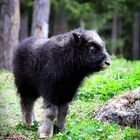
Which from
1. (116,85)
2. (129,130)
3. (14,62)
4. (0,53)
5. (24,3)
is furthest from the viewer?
(24,3)

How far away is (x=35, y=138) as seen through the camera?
10008 mm

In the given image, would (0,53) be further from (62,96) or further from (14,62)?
(62,96)

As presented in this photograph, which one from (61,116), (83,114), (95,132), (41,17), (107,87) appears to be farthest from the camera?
(41,17)

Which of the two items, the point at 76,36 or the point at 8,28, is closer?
the point at 76,36

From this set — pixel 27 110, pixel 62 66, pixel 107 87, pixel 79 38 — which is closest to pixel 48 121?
pixel 62 66

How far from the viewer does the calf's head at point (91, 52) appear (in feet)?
32.7

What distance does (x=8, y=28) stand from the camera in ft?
61.9

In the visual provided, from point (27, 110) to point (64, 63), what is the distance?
1.57m

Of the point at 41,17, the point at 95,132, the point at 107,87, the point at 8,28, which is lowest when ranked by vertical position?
the point at 95,132

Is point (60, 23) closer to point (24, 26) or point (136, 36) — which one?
point (24, 26)

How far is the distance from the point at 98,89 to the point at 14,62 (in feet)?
8.06

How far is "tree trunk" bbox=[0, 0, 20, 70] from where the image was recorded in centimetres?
1861

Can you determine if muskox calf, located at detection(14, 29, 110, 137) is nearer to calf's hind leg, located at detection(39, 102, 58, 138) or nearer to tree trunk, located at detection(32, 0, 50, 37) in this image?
calf's hind leg, located at detection(39, 102, 58, 138)

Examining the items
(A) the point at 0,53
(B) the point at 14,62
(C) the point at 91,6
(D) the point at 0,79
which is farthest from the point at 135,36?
(B) the point at 14,62
